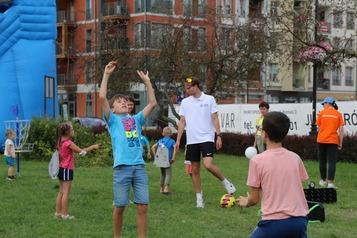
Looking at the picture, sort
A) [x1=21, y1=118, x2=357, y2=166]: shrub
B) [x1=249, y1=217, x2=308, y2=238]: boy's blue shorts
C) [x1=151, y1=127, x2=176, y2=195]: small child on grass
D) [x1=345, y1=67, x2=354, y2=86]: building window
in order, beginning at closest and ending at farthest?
[x1=249, y1=217, x2=308, y2=238]: boy's blue shorts
[x1=151, y1=127, x2=176, y2=195]: small child on grass
[x1=21, y1=118, x2=357, y2=166]: shrub
[x1=345, y1=67, x2=354, y2=86]: building window

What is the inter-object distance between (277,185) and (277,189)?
3 cm

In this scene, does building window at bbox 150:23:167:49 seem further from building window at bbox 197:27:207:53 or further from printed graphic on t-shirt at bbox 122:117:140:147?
printed graphic on t-shirt at bbox 122:117:140:147

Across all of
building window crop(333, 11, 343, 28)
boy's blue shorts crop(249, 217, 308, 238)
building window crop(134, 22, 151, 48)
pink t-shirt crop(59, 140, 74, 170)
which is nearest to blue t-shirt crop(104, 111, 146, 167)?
pink t-shirt crop(59, 140, 74, 170)

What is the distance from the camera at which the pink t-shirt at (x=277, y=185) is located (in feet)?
14.6

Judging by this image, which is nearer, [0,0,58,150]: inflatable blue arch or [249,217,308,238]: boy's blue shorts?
[249,217,308,238]: boy's blue shorts

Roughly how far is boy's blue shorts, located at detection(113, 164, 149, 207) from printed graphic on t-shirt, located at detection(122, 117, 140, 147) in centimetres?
26

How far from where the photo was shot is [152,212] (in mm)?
9133

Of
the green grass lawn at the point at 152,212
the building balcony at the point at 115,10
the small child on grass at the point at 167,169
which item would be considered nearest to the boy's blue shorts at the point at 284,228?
the green grass lawn at the point at 152,212

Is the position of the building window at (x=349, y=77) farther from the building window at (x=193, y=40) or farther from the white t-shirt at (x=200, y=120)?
the white t-shirt at (x=200, y=120)

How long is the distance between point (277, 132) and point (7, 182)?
9.67 meters

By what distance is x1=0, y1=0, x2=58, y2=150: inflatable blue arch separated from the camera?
23227 mm

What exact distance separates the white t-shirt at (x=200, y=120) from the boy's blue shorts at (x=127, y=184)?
2.80m

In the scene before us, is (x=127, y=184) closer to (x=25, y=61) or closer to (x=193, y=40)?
(x=25, y=61)

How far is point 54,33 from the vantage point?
25.0 metres
